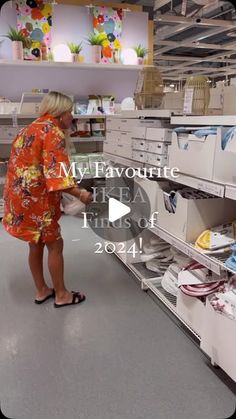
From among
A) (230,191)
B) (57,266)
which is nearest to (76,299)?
(57,266)

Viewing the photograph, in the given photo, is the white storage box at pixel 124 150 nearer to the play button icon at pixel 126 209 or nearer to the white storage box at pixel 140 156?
the white storage box at pixel 140 156

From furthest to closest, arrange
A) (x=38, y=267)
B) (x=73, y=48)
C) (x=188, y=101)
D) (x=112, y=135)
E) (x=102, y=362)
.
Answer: (x=73, y=48) < (x=112, y=135) < (x=38, y=267) < (x=188, y=101) < (x=102, y=362)

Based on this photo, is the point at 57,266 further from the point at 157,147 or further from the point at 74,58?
the point at 74,58

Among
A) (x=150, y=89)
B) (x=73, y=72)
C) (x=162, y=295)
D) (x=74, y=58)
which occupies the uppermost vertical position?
(x=74, y=58)

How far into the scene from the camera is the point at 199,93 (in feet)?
8.25

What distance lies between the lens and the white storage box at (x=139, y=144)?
2.91 m

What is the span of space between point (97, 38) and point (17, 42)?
1.15 meters

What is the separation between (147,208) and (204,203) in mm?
707

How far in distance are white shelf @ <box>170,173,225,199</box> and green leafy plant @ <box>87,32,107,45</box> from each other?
153 inches

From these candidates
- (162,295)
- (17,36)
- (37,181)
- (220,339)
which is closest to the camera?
(220,339)

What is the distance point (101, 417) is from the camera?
186 cm

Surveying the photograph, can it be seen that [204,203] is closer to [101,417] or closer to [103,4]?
[101,417]

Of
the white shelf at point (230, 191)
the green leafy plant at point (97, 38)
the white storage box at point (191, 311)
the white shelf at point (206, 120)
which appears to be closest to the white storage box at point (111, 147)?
the white shelf at point (206, 120)

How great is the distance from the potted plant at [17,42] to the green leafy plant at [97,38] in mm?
947
